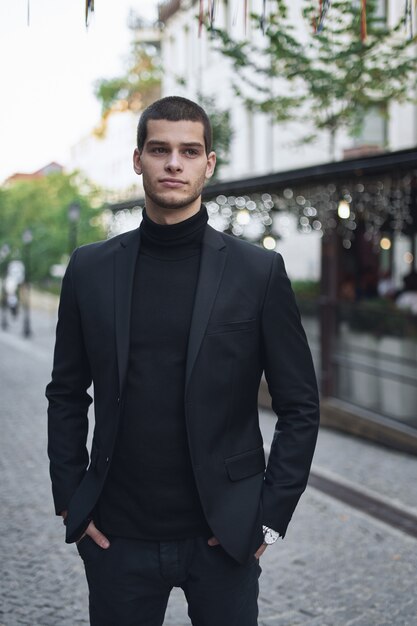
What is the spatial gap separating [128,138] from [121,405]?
61.3 meters

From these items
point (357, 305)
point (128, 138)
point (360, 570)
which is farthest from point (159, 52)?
point (360, 570)

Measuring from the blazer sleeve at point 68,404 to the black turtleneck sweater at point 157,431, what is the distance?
186 mm

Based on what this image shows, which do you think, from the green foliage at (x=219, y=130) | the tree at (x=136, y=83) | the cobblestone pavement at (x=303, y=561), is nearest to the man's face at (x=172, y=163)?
the cobblestone pavement at (x=303, y=561)

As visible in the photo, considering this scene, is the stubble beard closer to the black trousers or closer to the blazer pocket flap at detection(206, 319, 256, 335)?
the blazer pocket flap at detection(206, 319, 256, 335)

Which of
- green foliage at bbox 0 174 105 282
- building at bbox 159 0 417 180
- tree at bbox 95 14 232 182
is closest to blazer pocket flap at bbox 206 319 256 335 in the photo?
building at bbox 159 0 417 180

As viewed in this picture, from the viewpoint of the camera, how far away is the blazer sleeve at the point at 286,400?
8.50ft

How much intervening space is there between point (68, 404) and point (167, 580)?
0.61 metres

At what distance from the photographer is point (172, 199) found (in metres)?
2.55

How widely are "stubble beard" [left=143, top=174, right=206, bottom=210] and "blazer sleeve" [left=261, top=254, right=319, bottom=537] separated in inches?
12.4

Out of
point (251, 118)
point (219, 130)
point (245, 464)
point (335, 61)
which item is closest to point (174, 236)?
point (245, 464)

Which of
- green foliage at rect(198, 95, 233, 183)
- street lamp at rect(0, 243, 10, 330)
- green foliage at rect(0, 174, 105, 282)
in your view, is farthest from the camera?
green foliage at rect(0, 174, 105, 282)

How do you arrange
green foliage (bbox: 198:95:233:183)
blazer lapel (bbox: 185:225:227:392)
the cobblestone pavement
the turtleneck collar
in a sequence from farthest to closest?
green foliage (bbox: 198:95:233:183) → the cobblestone pavement → the turtleneck collar → blazer lapel (bbox: 185:225:227:392)

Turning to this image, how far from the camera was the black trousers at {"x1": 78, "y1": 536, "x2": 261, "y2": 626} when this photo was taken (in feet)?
8.37

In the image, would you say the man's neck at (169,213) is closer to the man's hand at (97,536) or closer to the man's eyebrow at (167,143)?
the man's eyebrow at (167,143)
